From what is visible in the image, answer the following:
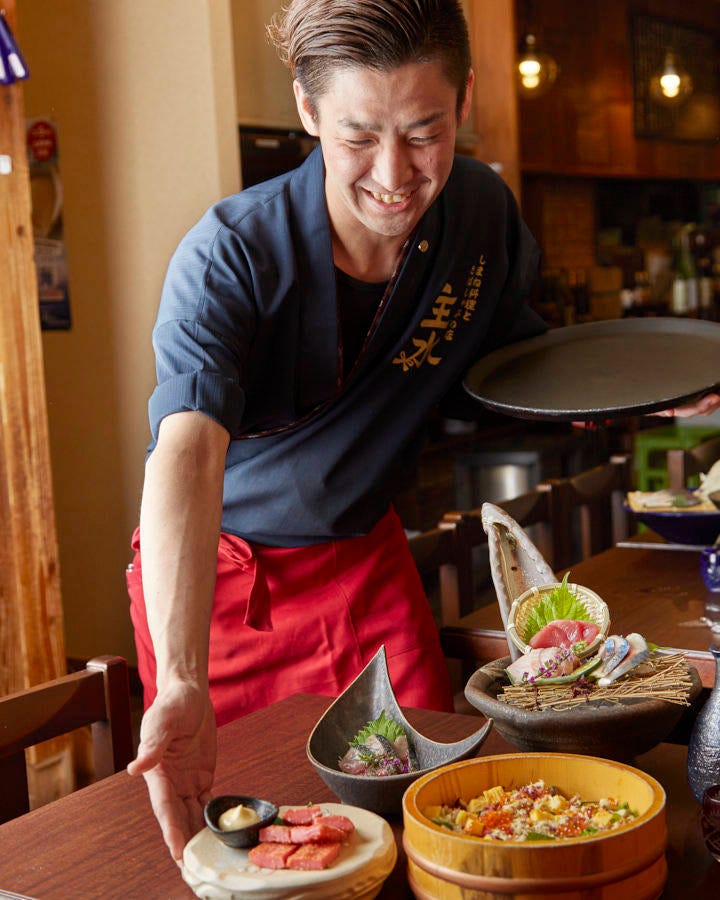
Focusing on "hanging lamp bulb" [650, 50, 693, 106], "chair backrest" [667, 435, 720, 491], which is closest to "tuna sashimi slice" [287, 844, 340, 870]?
"chair backrest" [667, 435, 720, 491]

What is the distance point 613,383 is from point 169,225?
226cm

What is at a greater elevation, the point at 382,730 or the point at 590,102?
the point at 590,102

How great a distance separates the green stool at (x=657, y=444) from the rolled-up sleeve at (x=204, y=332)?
11.9 ft

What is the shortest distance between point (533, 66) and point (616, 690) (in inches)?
180

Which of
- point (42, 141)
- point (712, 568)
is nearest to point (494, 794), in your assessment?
point (712, 568)

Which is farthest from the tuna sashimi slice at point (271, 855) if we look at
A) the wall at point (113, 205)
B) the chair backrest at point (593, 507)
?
the wall at point (113, 205)

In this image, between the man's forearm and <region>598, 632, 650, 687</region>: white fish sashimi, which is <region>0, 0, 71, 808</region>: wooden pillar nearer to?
the man's forearm

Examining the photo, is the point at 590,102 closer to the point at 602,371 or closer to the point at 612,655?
the point at 602,371

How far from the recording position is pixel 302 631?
5.61ft

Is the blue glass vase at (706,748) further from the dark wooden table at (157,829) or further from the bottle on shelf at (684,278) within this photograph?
the bottle on shelf at (684,278)

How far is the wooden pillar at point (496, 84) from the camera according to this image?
4.59 m

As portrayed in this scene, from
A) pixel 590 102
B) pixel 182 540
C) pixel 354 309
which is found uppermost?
pixel 590 102

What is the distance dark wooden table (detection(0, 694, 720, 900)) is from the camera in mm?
954

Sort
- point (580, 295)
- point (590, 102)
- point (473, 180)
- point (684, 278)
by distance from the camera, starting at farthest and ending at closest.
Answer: point (684, 278) < point (590, 102) < point (580, 295) < point (473, 180)
